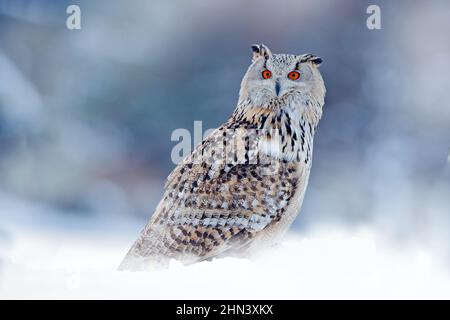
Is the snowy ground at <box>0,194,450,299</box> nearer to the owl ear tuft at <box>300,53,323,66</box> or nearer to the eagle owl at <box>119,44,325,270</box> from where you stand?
the eagle owl at <box>119,44,325,270</box>

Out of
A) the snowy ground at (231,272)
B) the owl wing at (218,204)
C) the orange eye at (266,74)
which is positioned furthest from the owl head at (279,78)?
the snowy ground at (231,272)

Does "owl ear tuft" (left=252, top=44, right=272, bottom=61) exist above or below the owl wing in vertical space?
above

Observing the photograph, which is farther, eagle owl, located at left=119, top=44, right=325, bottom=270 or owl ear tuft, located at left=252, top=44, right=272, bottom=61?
owl ear tuft, located at left=252, top=44, right=272, bottom=61

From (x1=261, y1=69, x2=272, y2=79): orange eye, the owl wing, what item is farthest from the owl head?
the owl wing

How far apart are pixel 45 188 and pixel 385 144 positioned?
102 centimetres

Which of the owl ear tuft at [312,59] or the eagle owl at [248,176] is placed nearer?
the eagle owl at [248,176]

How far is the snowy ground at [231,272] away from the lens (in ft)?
4.38

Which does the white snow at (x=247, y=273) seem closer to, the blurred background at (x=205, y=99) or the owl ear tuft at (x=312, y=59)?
the blurred background at (x=205, y=99)

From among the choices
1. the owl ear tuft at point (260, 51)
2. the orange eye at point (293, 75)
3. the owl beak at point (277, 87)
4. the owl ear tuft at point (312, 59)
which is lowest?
the owl beak at point (277, 87)

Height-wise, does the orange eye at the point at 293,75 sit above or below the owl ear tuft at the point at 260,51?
below

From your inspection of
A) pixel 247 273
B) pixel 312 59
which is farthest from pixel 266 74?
pixel 247 273

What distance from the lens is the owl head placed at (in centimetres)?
Answer: 149

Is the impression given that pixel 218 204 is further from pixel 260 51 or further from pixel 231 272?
pixel 260 51
